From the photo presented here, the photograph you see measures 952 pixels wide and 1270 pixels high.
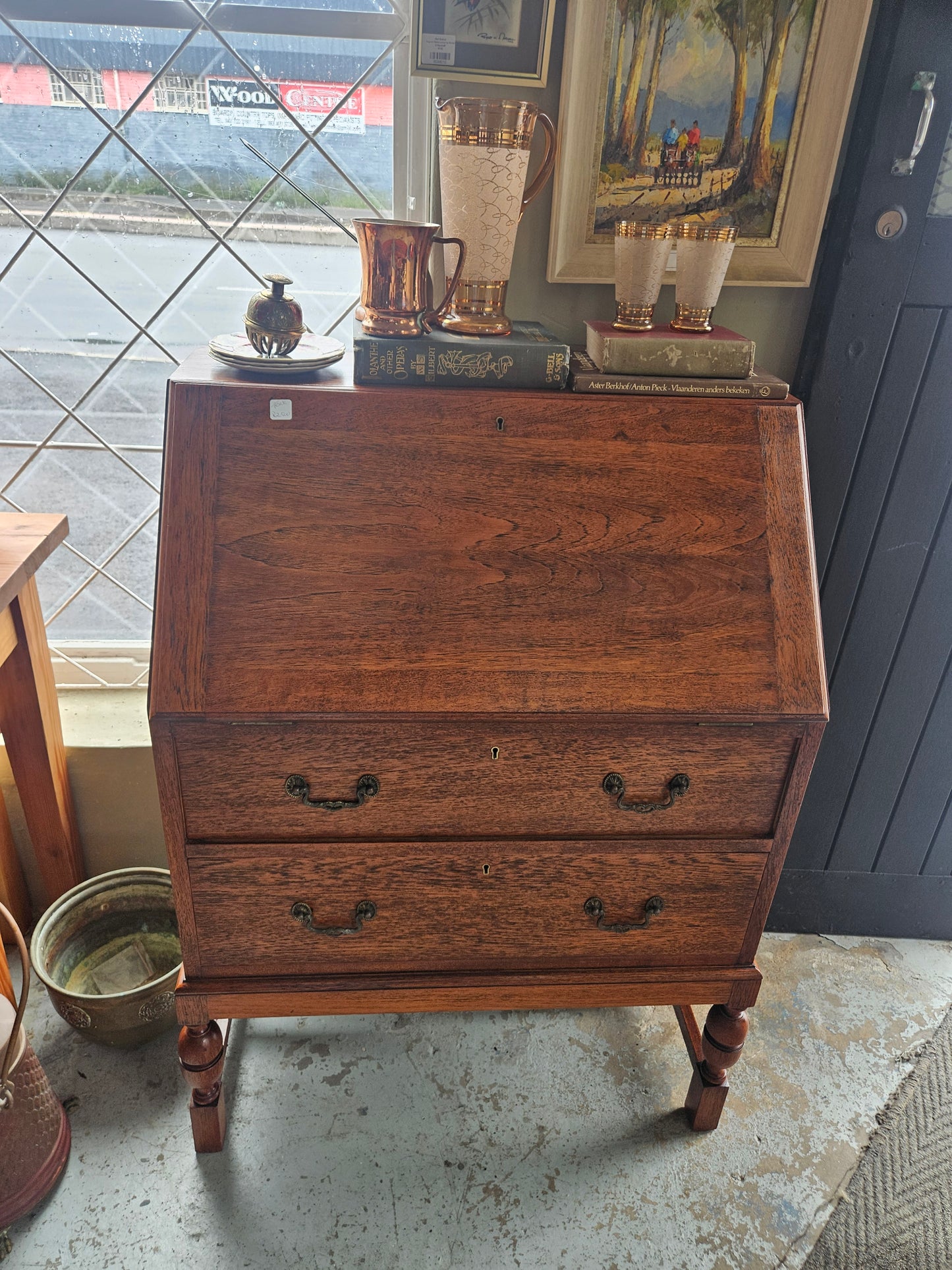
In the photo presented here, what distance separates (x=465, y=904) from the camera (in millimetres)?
1164

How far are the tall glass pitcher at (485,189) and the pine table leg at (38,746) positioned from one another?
33.0 inches

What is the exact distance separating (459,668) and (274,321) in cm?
50

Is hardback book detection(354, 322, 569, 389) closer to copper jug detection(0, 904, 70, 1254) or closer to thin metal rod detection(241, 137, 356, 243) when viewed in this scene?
thin metal rod detection(241, 137, 356, 243)

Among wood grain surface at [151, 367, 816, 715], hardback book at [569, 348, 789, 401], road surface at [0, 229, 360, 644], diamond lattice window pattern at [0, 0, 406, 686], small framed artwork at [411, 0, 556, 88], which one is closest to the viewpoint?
wood grain surface at [151, 367, 816, 715]

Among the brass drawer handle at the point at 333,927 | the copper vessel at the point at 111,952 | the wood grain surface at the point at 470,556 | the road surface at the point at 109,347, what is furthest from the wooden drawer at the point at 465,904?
the road surface at the point at 109,347

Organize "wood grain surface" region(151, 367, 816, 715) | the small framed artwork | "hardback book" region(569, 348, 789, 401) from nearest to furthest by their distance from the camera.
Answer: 1. "wood grain surface" region(151, 367, 816, 715)
2. "hardback book" region(569, 348, 789, 401)
3. the small framed artwork

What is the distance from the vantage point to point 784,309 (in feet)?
4.71

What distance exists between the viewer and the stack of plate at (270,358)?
41.1 inches

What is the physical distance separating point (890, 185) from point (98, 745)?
1654mm

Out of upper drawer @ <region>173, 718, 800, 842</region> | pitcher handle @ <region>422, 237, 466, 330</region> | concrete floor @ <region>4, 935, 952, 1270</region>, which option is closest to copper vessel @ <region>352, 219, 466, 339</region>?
pitcher handle @ <region>422, 237, 466, 330</region>

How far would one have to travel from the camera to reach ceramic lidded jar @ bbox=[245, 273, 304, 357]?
3.47 ft

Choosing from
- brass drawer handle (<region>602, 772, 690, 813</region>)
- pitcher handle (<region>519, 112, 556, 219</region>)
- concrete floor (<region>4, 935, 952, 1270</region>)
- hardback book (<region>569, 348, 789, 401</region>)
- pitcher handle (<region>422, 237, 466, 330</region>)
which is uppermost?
pitcher handle (<region>519, 112, 556, 219</region>)

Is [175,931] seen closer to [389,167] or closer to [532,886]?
[532,886]

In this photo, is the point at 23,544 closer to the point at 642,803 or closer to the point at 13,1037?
the point at 13,1037
